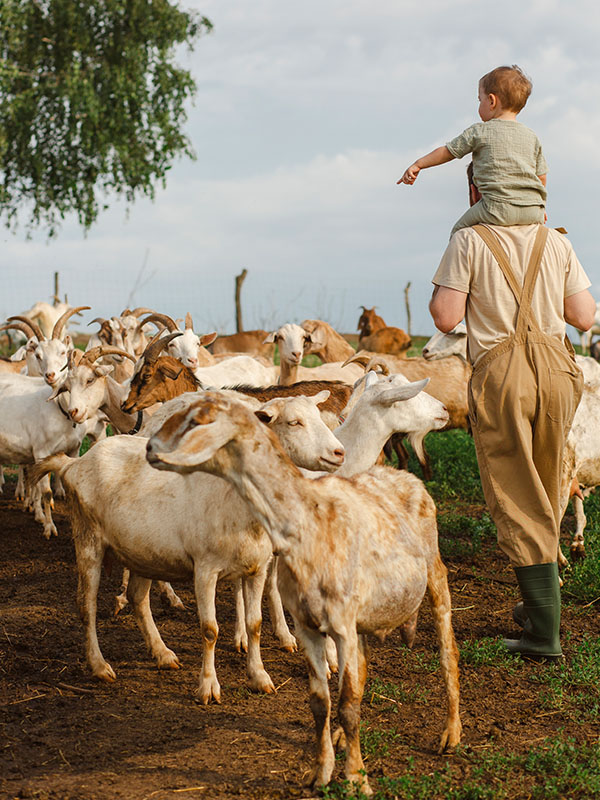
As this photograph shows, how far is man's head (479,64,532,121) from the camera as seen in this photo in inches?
160

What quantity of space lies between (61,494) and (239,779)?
6251mm

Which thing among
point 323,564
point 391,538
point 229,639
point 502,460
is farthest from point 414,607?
point 229,639

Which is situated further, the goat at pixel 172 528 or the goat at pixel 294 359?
the goat at pixel 294 359

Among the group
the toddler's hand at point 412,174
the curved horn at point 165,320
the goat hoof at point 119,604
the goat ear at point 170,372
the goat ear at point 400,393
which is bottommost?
the goat hoof at point 119,604

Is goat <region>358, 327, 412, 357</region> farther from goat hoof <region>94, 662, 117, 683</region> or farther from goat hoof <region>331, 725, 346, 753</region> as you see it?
goat hoof <region>331, 725, 346, 753</region>

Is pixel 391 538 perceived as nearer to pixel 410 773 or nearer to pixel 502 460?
pixel 410 773

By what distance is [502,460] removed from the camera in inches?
166

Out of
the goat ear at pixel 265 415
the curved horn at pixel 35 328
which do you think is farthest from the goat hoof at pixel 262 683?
the curved horn at pixel 35 328

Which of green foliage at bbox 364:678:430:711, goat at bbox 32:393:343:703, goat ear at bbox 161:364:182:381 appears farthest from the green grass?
goat ear at bbox 161:364:182:381

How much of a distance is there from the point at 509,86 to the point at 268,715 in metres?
3.02

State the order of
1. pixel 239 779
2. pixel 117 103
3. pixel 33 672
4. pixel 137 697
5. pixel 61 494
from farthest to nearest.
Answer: pixel 117 103 < pixel 61 494 < pixel 33 672 < pixel 137 697 < pixel 239 779

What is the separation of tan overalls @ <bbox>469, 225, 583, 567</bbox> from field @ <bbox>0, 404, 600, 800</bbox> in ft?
2.26

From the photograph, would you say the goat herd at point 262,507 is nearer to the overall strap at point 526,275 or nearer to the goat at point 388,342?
the overall strap at point 526,275

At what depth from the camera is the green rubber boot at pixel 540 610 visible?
4168 millimetres
